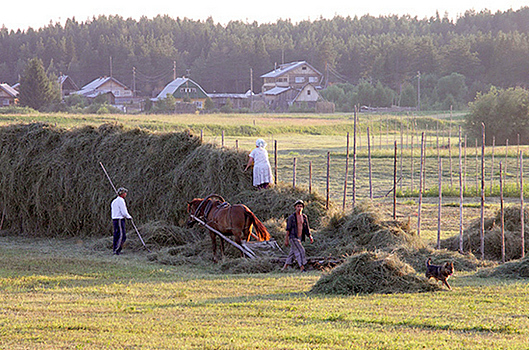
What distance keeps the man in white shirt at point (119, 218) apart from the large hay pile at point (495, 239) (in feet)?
23.8

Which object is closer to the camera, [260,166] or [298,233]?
[298,233]

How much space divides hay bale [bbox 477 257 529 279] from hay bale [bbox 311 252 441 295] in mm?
2166

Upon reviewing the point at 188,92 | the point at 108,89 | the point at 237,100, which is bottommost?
the point at 237,100

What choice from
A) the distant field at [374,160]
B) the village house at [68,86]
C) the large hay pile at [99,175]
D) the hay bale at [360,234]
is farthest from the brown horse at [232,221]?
the village house at [68,86]

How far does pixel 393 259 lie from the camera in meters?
11.4

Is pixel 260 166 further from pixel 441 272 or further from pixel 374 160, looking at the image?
pixel 374 160

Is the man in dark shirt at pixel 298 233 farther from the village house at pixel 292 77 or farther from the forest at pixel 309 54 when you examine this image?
the village house at pixel 292 77

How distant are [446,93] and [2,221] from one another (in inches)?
3071

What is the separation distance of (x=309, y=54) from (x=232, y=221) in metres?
124

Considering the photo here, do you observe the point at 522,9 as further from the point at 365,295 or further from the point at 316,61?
the point at 365,295

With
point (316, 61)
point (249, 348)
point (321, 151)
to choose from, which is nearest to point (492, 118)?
point (321, 151)

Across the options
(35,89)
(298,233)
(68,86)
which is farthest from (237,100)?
(298,233)

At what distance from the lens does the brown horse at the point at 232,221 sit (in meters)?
14.8

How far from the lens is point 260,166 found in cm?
1742
